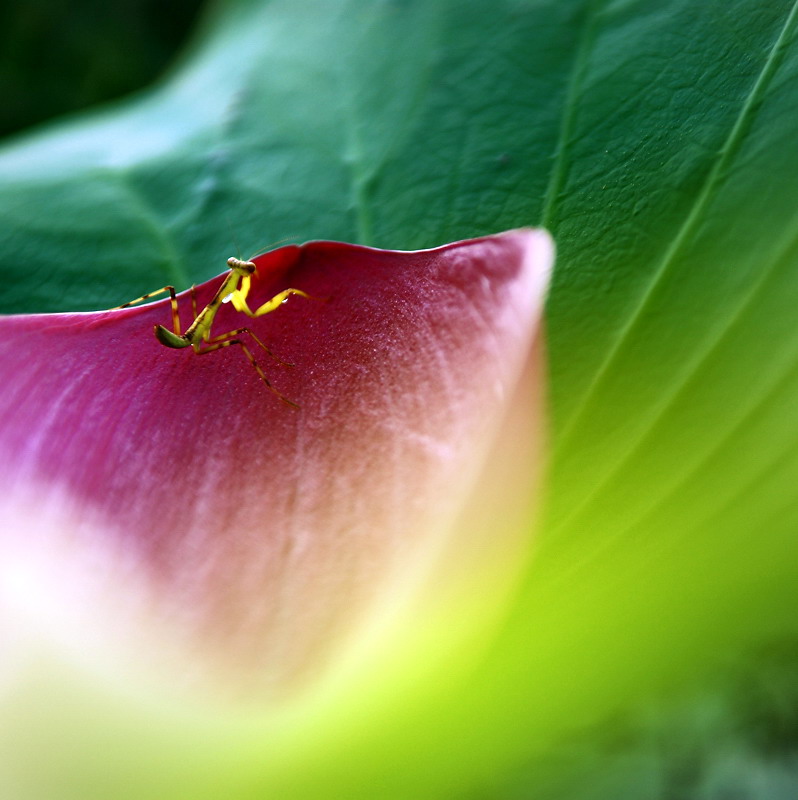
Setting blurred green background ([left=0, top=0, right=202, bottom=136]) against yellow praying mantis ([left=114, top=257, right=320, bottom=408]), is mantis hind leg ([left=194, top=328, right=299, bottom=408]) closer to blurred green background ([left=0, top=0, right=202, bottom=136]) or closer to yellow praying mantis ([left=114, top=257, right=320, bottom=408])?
yellow praying mantis ([left=114, top=257, right=320, bottom=408])

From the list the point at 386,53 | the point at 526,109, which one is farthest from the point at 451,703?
the point at 386,53

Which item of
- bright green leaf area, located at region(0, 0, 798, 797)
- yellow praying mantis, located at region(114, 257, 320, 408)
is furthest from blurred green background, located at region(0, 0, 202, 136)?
yellow praying mantis, located at region(114, 257, 320, 408)

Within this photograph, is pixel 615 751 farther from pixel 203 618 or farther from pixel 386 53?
pixel 386 53

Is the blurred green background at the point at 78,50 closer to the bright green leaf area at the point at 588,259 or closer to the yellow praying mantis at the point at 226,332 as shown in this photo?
the bright green leaf area at the point at 588,259

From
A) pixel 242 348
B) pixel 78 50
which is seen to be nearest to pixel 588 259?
pixel 242 348

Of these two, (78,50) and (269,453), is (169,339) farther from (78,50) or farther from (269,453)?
(78,50)
